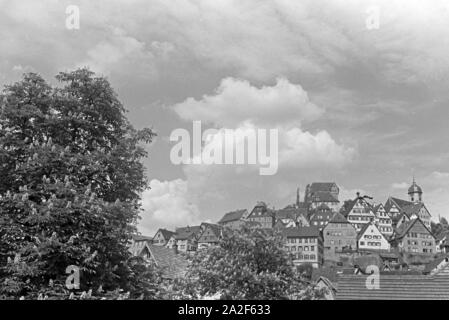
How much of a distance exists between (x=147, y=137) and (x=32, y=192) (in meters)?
5.01

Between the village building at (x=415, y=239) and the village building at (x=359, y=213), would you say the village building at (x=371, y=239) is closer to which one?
the village building at (x=359, y=213)

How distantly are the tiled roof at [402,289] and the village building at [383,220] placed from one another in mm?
103338

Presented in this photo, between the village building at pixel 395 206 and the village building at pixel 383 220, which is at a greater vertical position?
the village building at pixel 395 206

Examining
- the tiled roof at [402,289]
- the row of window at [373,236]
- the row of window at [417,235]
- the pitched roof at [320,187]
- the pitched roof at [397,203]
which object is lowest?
the tiled roof at [402,289]

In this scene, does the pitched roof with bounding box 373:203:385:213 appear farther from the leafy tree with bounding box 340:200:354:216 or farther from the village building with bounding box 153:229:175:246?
the village building with bounding box 153:229:175:246

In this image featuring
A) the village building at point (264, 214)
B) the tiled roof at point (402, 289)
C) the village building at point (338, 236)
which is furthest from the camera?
the village building at point (338, 236)

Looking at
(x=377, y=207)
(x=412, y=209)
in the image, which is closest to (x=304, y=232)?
(x=377, y=207)

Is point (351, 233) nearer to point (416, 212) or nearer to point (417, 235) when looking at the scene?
point (417, 235)

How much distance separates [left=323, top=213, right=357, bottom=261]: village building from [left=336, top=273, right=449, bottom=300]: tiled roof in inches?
3445

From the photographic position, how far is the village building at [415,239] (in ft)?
372

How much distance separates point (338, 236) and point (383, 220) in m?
18.5

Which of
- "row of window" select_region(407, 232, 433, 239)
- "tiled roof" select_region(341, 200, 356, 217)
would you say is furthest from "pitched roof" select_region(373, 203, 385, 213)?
"tiled roof" select_region(341, 200, 356, 217)

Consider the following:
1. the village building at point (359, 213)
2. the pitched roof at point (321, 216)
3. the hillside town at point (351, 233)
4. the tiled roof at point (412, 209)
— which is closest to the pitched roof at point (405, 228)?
the hillside town at point (351, 233)
